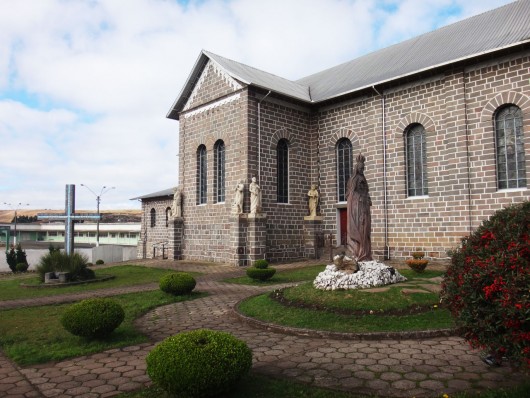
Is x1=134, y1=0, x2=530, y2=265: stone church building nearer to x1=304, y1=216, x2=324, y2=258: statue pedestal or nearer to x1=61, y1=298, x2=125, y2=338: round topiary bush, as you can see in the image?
x1=304, y1=216, x2=324, y2=258: statue pedestal

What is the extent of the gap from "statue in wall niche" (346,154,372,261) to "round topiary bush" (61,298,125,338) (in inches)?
236

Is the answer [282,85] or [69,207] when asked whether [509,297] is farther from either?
[282,85]

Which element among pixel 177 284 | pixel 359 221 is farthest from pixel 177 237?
pixel 359 221

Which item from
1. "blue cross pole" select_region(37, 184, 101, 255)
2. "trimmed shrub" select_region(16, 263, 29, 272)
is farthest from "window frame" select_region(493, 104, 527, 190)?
"trimmed shrub" select_region(16, 263, 29, 272)

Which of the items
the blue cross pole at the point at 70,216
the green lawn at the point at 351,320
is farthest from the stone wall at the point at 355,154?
the green lawn at the point at 351,320

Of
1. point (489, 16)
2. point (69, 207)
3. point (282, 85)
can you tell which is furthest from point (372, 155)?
point (69, 207)

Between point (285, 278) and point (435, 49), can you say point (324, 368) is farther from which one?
point (435, 49)

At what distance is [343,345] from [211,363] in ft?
9.50

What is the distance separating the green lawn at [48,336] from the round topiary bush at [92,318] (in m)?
0.22

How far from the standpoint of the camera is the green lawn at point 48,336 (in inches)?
258

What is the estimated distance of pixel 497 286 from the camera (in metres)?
3.83

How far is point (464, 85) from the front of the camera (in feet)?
55.0

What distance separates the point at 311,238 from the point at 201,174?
7.09m

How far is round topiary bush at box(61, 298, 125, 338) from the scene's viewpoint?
688cm
